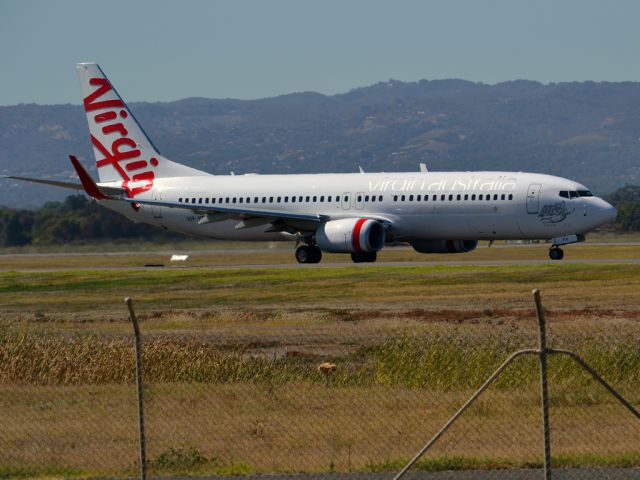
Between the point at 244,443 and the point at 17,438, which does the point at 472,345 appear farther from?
the point at 17,438

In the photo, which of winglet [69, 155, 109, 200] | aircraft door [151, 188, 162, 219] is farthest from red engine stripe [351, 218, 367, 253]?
aircraft door [151, 188, 162, 219]

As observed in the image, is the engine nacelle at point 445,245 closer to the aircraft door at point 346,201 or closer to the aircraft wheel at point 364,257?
the aircraft wheel at point 364,257

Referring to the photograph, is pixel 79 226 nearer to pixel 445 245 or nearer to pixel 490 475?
pixel 445 245

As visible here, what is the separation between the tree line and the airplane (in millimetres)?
13269

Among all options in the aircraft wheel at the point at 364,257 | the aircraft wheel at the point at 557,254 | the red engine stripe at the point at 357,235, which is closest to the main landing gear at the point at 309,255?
the aircraft wheel at the point at 364,257

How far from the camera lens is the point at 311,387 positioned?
2342cm

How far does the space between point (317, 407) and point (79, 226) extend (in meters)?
69.9

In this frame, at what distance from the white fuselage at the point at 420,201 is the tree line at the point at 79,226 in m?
15.4

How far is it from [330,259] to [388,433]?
1829 inches

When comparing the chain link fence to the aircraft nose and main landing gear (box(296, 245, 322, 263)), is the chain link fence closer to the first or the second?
the aircraft nose

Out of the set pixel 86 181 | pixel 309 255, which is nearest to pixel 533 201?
pixel 309 255

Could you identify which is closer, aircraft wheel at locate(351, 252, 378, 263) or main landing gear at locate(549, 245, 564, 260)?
main landing gear at locate(549, 245, 564, 260)

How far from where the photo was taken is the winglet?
56.1 m

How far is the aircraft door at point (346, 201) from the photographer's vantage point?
58.4 meters
